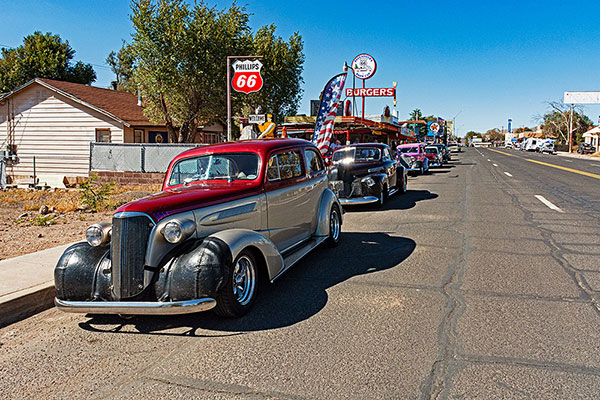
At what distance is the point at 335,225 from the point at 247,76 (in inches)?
276

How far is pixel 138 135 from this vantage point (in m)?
26.4

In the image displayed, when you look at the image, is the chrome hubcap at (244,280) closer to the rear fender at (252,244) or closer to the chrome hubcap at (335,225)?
the rear fender at (252,244)

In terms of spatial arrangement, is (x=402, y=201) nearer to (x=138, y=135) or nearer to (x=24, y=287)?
(x=24, y=287)

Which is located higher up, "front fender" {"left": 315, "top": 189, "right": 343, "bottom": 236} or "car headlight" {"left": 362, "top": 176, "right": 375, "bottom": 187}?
"car headlight" {"left": 362, "top": 176, "right": 375, "bottom": 187}

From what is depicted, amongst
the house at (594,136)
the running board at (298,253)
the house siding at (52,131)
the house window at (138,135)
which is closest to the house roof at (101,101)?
the house siding at (52,131)

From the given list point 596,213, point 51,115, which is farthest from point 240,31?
point 596,213

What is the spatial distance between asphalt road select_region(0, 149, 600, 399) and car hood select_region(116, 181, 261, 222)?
1132 millimetres

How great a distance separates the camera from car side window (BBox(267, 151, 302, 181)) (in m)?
6.04

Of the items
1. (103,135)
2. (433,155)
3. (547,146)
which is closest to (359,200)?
(103,135)

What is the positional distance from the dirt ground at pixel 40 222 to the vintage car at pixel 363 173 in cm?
566

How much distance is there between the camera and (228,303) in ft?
14.9

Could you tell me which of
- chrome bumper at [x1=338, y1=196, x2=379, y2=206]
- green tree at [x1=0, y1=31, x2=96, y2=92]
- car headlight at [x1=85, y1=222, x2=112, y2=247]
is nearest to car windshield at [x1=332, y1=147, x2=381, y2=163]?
chrome bumper at [x1=338, y1=196, x2=379, y2=206]

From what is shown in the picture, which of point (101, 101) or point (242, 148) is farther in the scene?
point (101, 101)

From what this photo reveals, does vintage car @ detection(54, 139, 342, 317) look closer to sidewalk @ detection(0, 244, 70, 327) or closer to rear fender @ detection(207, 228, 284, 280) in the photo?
rear fender @ detection(207, 228, 284, 280)
